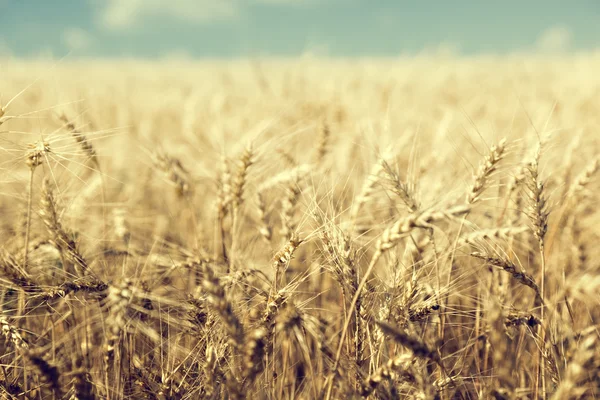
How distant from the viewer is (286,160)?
7.91 feet

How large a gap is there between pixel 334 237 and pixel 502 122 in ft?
13.4

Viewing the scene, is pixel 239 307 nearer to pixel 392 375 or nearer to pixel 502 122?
pixel 392 375

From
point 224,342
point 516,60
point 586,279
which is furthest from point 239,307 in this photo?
point 516,60

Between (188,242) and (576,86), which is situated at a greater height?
(576,86)

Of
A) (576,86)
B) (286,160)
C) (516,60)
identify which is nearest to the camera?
(286,160)

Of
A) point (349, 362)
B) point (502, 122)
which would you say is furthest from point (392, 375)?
point (502, 122)

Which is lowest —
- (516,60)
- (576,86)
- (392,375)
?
(392,375)

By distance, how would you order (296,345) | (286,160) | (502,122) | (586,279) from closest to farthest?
(586,279) → (296,345) → (286,160) → (502,122)

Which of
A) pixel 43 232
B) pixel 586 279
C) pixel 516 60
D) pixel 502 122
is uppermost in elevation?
pixel 516 60

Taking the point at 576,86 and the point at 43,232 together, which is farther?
Result: the point at 576,86

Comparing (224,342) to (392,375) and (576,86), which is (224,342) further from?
(576,86)

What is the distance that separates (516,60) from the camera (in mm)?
10695

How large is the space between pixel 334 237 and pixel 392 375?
376 millimetres

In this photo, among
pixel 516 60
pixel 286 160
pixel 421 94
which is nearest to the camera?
pixel 286 160
